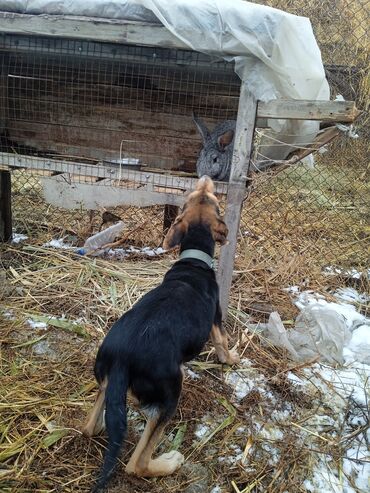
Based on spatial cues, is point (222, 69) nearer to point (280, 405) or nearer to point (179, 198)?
point (179, 198)

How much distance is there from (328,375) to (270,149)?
1.89 meters

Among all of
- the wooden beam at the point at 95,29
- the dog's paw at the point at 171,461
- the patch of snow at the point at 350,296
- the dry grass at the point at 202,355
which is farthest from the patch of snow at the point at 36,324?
the patch of snow at the point at 350,296

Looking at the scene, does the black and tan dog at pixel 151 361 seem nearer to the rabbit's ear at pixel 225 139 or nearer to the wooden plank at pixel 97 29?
the rabbit's ear at pixel 225 139

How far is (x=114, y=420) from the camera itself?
1993 mm

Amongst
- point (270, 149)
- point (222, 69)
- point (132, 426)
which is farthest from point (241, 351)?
point (222, 69)

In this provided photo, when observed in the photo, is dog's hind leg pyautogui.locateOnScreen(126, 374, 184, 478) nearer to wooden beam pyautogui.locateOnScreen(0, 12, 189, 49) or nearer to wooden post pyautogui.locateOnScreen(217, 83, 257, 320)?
wooden post pyautogui.locateOnScreen(217, 83, 257, 320)

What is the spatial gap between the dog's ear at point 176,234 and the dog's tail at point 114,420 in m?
1.17

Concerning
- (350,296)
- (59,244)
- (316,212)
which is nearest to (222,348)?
(350,296)

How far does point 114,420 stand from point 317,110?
2.27 metres

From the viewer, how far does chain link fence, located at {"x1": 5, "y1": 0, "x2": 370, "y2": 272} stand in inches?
213

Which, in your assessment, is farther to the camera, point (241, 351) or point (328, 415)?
point (241, 351)

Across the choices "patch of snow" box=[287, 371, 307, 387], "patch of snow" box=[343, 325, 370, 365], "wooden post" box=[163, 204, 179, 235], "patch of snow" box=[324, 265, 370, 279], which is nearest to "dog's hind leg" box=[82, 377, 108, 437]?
"patch of snow" box=[287, 371, 307, 387]

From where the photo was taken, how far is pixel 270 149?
3.64 meters

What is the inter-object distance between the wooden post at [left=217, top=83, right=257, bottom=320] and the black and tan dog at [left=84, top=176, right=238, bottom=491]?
0.72 m
